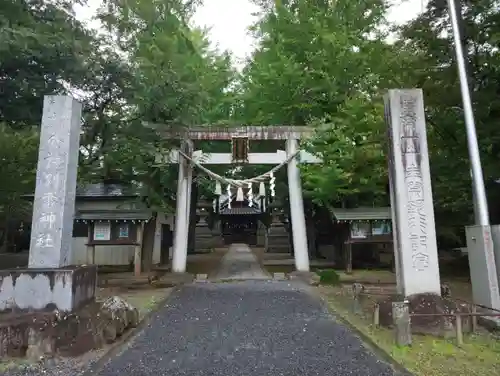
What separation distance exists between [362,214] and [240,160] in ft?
17.5

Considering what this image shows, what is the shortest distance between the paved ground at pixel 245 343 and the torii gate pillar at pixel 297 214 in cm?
545

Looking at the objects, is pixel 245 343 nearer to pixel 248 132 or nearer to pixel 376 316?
pixel 376 316

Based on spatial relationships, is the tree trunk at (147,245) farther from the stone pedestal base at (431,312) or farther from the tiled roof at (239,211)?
the tiled roof at (239,211)

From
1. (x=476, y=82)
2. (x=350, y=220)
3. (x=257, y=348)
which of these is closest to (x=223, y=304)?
(x=257, y=348)

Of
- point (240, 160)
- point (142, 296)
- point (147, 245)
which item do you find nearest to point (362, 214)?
point (240, 160)

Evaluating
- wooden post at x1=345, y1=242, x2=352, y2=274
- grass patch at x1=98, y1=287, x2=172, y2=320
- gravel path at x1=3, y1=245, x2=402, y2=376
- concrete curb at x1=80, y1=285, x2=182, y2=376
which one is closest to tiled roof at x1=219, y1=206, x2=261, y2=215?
wooden post at x1=345, y1=242, x2=352, y2=274

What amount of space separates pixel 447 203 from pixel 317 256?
1046cm

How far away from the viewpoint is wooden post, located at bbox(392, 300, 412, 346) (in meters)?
6.37

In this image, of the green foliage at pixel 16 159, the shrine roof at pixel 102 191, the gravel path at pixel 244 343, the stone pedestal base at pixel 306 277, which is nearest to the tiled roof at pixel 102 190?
the shrine roof at pixel 102 191

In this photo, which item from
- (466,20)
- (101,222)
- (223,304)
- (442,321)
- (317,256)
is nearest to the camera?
(442,321)

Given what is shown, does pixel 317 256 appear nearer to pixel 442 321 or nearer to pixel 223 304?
pixel 223 304

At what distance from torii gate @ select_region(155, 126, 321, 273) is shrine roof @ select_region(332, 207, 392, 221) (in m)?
1.51

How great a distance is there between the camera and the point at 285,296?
1147 cm

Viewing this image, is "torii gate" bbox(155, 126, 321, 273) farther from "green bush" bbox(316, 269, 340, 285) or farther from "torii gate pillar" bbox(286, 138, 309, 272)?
"green bush" bbox(316, 269, 340, 285)
